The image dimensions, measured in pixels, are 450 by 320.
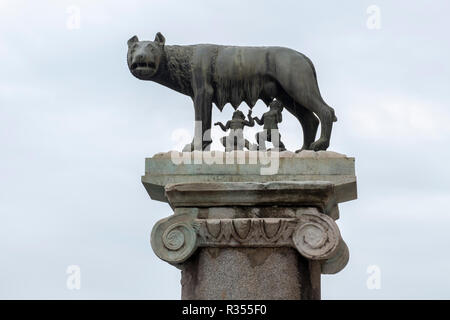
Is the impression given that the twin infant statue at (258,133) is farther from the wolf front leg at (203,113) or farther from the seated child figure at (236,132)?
the wolf front leg at (203,113)

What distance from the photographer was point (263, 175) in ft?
38.7

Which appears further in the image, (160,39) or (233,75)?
(160,39)

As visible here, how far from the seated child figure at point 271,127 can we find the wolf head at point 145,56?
1535 millimetres

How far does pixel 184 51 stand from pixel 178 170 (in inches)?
73.2

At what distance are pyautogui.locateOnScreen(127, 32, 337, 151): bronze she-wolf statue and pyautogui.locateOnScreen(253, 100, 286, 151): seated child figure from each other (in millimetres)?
277

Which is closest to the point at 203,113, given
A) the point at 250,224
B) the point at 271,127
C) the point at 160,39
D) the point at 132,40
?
the point at 271,127

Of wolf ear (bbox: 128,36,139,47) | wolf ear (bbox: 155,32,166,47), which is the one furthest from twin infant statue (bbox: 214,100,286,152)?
wolf ear (bbox: 128,36,139,47)

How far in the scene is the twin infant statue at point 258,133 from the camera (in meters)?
12.3

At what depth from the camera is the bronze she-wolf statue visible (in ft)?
41.3

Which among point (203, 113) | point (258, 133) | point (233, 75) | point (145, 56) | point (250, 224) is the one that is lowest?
point (250, 224)

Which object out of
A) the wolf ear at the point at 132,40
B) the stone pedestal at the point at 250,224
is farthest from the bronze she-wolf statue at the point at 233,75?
the stone pedestal at the point at 250,224

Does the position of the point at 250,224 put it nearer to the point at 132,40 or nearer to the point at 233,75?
the point at 233,75

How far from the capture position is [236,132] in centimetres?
1238

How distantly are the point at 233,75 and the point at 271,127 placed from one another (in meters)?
0.90
